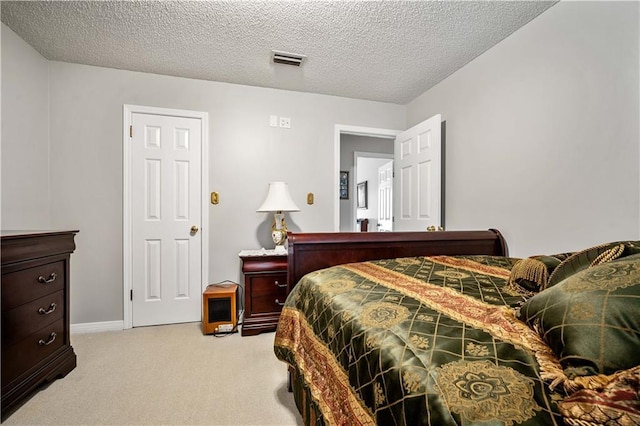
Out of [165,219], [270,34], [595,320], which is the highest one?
[270,34]

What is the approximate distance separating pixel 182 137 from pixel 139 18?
106cm

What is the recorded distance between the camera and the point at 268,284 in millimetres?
2635

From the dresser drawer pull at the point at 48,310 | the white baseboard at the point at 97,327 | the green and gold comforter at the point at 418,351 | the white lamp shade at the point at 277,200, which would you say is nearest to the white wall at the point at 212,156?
the white baseboard at the point at 97,327

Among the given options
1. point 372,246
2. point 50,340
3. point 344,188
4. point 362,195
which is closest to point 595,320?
point 372,246

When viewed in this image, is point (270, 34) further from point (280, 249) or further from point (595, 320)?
point (595, 320)

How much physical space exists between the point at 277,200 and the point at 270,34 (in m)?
1.42

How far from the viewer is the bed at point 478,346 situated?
45 centimetres

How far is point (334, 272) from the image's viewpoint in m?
1.39

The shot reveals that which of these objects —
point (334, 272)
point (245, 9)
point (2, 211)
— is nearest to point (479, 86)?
point (245, 9)

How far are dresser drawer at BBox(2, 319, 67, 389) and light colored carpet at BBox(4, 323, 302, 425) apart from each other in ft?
0.71

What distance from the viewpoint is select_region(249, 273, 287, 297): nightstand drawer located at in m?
2.60

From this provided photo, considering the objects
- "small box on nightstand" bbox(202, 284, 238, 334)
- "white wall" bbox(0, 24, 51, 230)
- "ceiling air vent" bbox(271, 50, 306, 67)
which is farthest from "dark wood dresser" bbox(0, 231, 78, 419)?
"ceiling air vent" bbox(271, 50, 306, 67)

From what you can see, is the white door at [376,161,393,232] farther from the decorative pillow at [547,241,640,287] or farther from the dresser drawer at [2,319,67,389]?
the dresser drawer at [2,319,67,389]

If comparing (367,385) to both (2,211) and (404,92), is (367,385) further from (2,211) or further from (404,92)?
(404,92)
